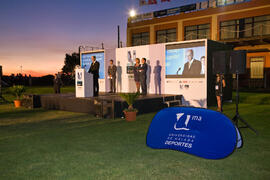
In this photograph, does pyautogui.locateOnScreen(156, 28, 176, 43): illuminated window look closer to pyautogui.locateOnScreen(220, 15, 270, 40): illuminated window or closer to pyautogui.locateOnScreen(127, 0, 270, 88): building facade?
pyautogui.locateOnScreen(127, 0, 270, 88): building facade

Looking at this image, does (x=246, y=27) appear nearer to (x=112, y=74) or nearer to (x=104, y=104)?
(x=112, y=74)

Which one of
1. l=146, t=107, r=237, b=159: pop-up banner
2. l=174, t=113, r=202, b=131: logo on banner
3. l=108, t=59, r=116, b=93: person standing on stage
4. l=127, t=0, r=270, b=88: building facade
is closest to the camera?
l=146, t=107, r=237, b=159: pop-up banner

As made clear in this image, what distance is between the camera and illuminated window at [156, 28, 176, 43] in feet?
88.4

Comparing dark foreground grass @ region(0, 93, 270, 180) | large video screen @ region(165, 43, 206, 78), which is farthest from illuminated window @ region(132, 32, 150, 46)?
dark foreground grass @ region(0, 93, 270, 180)

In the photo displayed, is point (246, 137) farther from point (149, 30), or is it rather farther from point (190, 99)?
point (149, 30)

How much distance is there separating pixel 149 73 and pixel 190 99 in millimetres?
2221

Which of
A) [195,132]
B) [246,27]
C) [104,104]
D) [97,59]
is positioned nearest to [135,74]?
[104,104]

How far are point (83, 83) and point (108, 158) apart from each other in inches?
188

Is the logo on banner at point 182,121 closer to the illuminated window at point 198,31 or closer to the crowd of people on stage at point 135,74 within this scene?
the crowd of people on stage at point 135,74

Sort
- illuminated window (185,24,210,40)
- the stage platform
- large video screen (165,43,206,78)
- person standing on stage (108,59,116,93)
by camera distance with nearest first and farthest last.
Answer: the stage platform → large video screen (165,43,206,78) → person standing on stage (108,59,116,93) → illuminated window (185,24,210,40)

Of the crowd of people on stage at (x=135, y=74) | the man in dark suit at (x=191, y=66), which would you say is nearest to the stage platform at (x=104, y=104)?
the crowd of people on stage at (x=135, y=74)

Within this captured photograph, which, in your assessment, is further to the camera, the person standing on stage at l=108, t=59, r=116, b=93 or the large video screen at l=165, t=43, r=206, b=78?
the person standing on stage at l=108, t=59, r=116, b=93

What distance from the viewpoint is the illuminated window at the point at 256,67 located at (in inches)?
803

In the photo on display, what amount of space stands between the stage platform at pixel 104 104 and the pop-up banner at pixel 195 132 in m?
3.04
